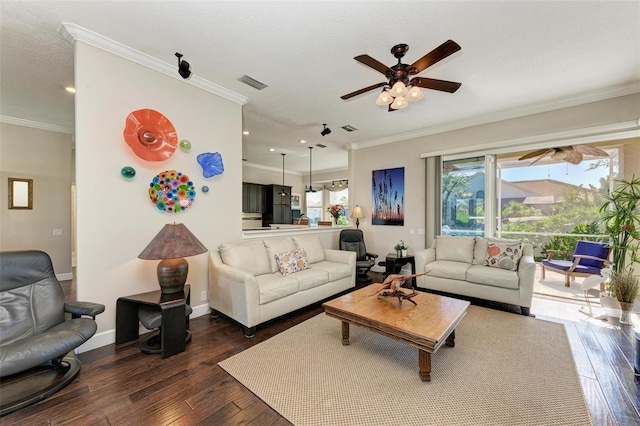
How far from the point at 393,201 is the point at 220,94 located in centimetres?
375

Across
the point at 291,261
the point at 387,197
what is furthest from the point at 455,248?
the point at 291,261

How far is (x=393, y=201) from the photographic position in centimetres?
537

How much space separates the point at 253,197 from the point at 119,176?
18.0 feet

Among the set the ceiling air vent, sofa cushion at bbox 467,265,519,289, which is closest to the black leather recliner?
the ceiling air vent

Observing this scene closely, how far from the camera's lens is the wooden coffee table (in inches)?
78.4

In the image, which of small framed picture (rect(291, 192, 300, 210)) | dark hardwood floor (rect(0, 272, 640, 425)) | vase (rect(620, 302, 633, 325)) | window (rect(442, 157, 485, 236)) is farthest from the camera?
small framed picture (rect(291, 192, 300, 210))

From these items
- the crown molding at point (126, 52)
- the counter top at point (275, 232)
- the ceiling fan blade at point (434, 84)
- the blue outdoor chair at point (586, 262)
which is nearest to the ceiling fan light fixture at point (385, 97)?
the ceiling fan blade at point (434, 84)

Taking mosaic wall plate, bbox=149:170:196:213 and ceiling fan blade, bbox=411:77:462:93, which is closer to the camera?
ceiling fan blade, bbox=411:77:462:93

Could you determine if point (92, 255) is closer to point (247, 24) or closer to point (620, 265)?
point (247, 24)

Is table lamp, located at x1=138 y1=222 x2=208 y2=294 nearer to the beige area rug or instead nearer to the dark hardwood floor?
the dark hardwood floor

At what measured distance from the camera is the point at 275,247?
3713 mm

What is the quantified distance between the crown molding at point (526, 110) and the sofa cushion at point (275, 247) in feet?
10.4

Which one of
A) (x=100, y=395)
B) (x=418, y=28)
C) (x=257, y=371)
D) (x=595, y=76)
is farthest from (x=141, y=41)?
(x=595, y=76)

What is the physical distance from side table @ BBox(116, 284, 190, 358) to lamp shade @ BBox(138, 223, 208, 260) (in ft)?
1.42
